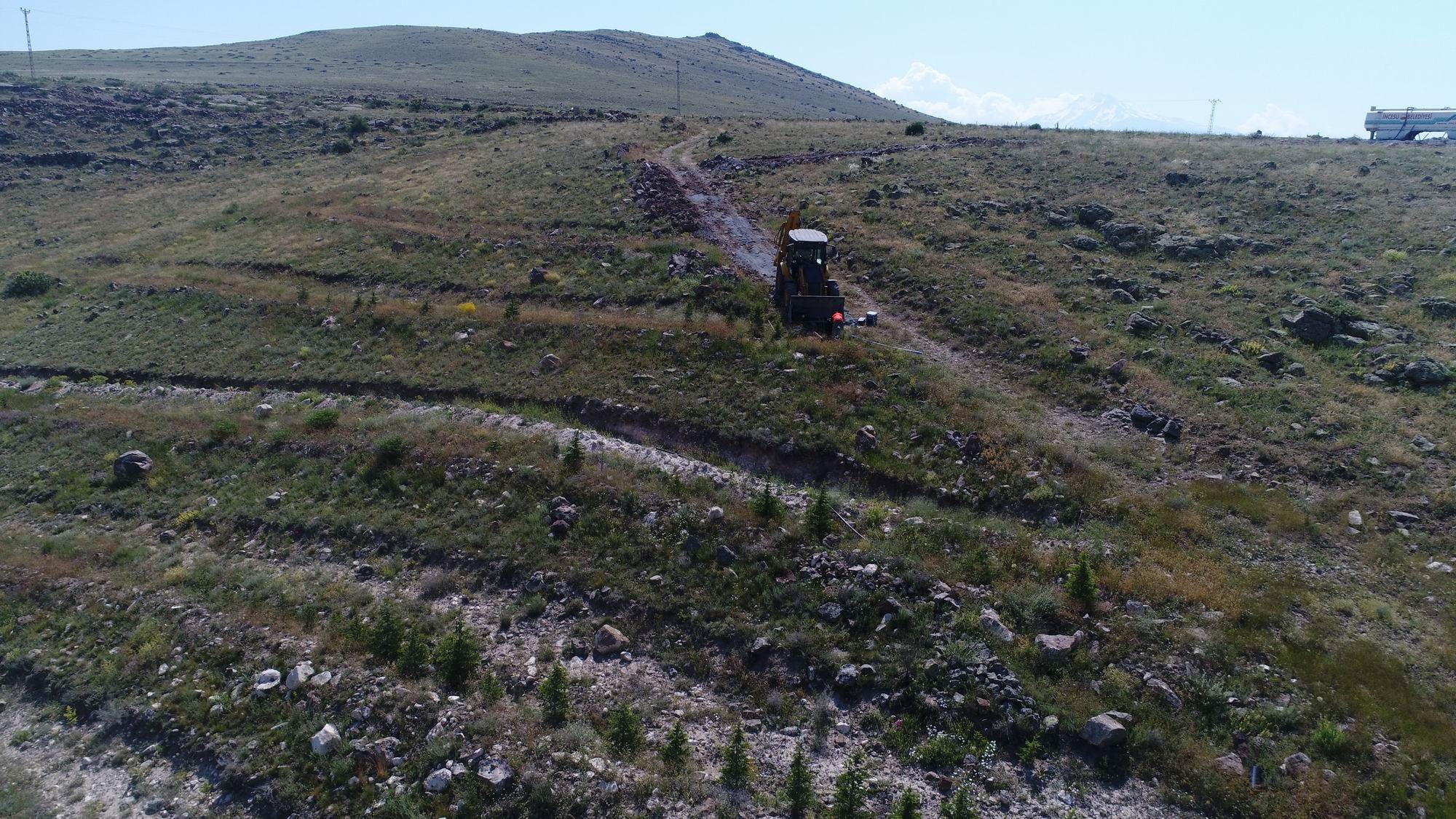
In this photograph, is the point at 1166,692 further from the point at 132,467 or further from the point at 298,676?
the point at 132,467

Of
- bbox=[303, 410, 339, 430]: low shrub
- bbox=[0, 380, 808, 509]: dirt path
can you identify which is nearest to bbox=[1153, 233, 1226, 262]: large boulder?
bbox=[0, 380, 808, 509]: dirt path

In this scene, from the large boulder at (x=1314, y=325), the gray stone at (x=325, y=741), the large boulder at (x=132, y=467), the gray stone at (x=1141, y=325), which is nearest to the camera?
the gray stone at (x=325, y=741)

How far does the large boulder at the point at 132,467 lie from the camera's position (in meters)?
19.7

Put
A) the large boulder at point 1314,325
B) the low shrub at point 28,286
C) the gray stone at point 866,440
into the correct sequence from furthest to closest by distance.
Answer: the low shrub at point 28,286, the large boulder at point 1314,325, the gray stone at point 866,440

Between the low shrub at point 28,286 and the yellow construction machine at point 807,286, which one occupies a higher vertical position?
the yellow construction machine at point 807,286

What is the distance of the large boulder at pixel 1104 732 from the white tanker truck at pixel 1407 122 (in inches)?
2482

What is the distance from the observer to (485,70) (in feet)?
445

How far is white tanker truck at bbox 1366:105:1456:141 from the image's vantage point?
48625 mm

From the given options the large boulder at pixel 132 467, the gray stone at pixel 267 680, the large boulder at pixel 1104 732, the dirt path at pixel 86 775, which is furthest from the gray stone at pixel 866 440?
the large boulder at pixel 132 467

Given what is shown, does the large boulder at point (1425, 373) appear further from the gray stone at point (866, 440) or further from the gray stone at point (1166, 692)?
the gray stone at point (1166, 692)

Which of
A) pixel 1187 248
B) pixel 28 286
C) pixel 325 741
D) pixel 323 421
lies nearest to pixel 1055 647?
pixel 325 741

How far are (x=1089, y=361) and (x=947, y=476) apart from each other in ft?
26.5

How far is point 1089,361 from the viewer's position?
2186cm

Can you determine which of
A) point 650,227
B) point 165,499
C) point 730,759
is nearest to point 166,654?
point 165,499
